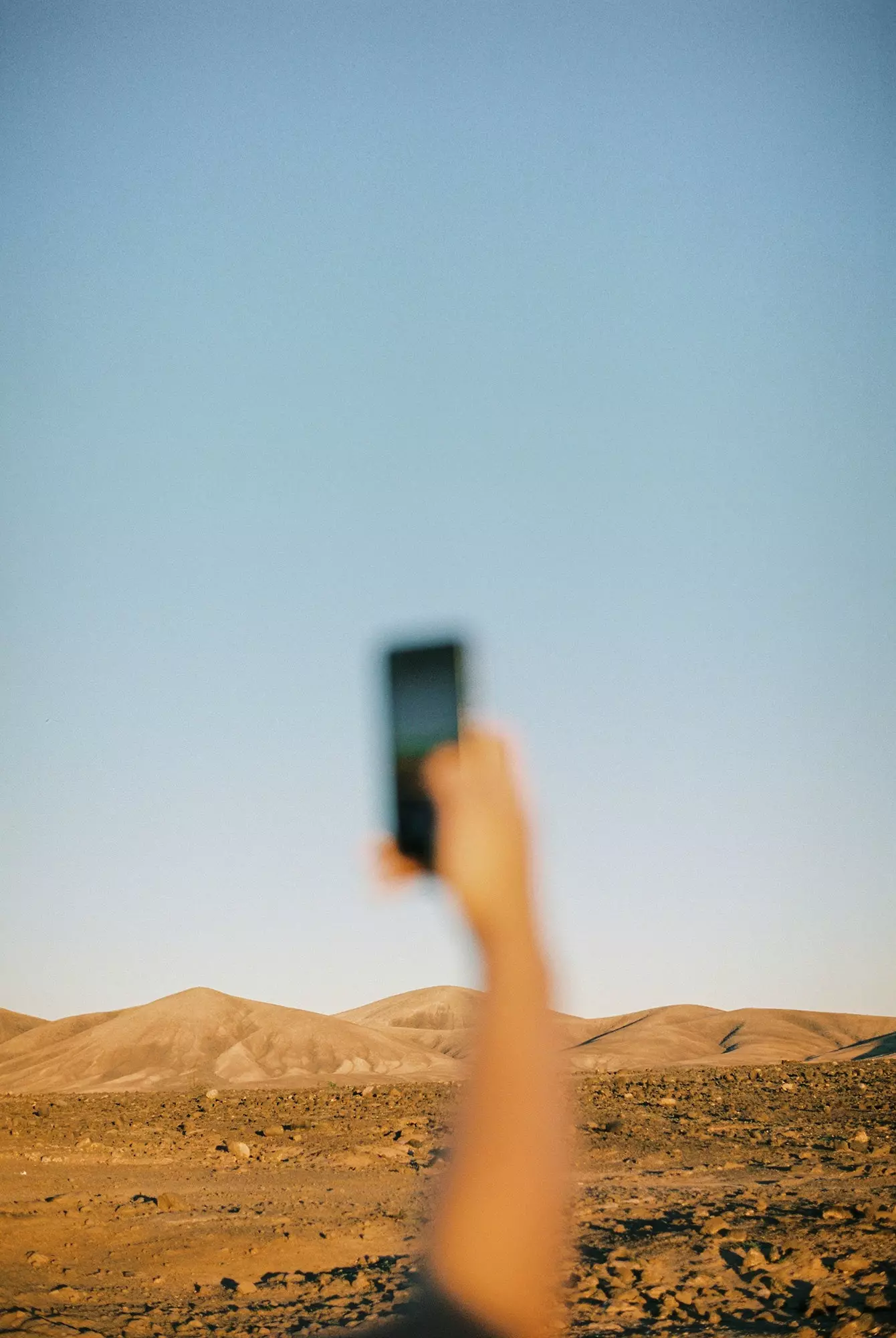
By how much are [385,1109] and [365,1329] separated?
12643 mm

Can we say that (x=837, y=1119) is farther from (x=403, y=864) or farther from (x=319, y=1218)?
(x=403, y=864)

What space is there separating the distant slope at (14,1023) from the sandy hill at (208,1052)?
26282 millimetres

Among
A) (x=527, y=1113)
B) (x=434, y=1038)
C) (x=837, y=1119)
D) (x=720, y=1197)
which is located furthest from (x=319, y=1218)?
(x=434, y=1038)

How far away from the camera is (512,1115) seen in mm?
2816

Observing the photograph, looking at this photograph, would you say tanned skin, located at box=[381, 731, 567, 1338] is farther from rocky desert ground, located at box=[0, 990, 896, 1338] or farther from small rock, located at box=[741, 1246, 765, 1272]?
small rock, located at box=[741, 1246, 765, 1272]

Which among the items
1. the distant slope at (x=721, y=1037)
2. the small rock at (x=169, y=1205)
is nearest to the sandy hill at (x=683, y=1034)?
the distant slope at (x=721, y=1037)

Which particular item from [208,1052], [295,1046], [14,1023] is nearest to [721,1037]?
[295,1046]

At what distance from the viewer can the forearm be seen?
2748 millimetres

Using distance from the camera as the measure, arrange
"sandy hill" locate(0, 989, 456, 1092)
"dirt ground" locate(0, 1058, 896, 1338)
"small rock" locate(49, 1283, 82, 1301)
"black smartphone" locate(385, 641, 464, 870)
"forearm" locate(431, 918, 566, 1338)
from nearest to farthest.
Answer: "black smartphone" locate(385, 641, 464, 870) → "forearm" locate(431, 918, 566, 1338) → "dirt ground" locate(0, 1058, 896, 1338) → "small rock" locate(49, 1283, 82, 1301) → "sandy hill" locate(0, 989, 456, 1092)

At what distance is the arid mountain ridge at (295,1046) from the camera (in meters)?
45.9

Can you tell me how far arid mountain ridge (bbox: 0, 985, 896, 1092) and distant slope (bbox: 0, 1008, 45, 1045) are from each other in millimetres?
18047

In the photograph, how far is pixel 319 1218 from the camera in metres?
9.35

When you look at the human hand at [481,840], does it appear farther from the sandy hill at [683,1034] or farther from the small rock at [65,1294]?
the sandy hill at [683,1034]

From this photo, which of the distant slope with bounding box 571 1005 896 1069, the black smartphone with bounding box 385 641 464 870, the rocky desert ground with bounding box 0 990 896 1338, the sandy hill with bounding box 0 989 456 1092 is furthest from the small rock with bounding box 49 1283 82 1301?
the sandy hill with bounding box 0 989 456 1092
